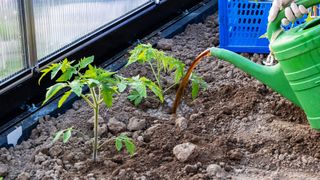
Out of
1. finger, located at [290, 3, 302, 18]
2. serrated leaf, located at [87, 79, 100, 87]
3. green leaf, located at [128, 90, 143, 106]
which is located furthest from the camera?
green leaf, located at [128, 90, 143, 106]

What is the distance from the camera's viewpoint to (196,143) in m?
2.00

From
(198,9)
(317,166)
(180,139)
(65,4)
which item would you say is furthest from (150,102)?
(198,9)

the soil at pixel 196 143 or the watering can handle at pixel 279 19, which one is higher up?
the watering can handle at pixel 279 19

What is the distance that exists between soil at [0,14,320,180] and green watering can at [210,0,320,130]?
0.14 m

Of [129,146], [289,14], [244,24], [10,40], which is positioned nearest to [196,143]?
[129,146]

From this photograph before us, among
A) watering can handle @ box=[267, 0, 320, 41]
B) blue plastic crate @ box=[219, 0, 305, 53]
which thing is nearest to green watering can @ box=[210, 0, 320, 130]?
watering can handle @ box=[267, 0, 320, 41]

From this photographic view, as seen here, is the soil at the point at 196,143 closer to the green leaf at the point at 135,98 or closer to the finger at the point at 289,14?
the green leaf at the point at 135,98

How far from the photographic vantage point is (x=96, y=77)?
1.79 meters

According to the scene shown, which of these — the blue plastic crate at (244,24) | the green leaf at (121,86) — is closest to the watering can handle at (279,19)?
the green leaf at (121,86)

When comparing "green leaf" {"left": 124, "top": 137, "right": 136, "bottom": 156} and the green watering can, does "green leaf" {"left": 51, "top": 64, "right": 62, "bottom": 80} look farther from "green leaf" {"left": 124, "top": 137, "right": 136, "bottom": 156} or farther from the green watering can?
the green watering can

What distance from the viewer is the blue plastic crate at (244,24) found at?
2676 millimetres

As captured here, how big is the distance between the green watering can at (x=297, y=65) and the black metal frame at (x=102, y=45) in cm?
72

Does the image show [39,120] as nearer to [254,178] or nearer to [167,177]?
[167,177]

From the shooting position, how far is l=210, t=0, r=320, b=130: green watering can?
1798 millimetres
